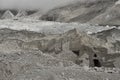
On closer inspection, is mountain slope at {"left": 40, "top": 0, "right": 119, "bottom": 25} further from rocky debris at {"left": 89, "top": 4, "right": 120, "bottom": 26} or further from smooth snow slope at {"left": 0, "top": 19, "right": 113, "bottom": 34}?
smooth snow slope at {"left": 0, "top": 19, "right": 113, "bottom": 34}

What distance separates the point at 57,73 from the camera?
7863mm

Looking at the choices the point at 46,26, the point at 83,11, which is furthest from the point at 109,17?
the point at 46,26

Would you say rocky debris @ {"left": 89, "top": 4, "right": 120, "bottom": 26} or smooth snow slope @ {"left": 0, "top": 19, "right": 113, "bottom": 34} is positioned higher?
rocky debris @ {"left": 89, "top": 4, "right": 120, "bottom": 26}

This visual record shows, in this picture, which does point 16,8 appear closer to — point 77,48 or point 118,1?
point 118,1

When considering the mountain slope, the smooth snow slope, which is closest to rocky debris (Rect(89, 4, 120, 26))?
the mountain slope

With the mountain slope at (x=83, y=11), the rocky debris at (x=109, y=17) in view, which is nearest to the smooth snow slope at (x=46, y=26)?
the rocky debris at (x=109, y=17)

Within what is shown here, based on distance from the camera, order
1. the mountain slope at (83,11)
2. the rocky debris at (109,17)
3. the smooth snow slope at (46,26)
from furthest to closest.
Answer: the mountain slope at (83,11), the rocky debris at (109,17), the smooth snow slope at (46,26)

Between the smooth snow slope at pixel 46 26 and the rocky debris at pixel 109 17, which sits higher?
the rocky debris at pixel 109 17

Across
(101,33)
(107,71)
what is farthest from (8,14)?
(107,71)

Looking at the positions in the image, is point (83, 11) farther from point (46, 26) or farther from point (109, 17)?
point (46, 26)

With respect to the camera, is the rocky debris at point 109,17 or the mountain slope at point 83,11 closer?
the rocky debris at point 109,17

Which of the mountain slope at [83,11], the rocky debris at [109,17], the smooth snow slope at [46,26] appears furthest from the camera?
the mountain slope at [83,11]

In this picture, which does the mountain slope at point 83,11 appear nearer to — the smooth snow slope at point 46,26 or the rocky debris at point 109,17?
the rocky debris at point 109,17

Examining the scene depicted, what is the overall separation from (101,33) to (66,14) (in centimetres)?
2106
